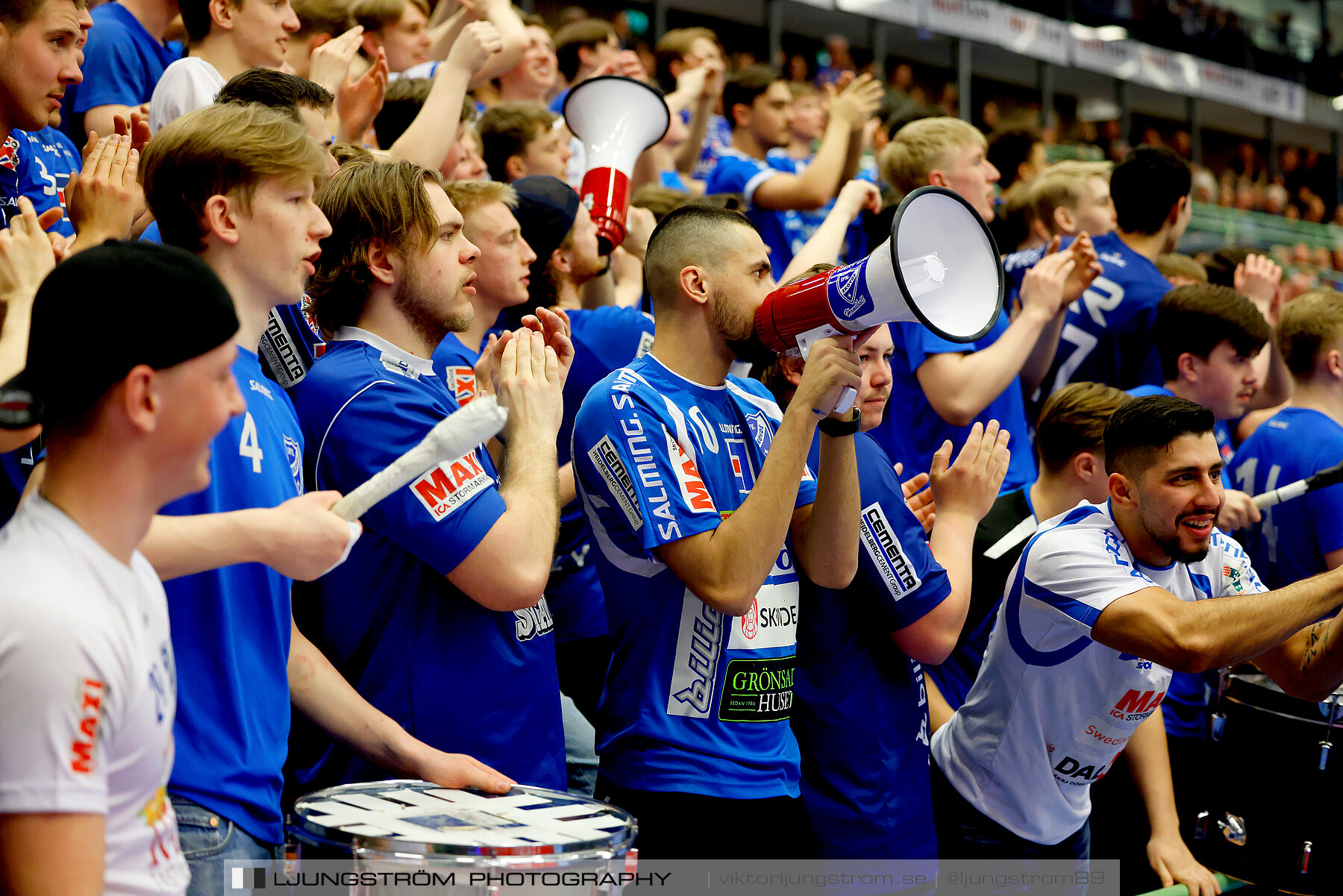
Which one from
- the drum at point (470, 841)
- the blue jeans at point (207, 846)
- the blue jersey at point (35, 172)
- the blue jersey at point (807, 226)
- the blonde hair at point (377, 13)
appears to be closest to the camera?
the drum at point (470, 841)

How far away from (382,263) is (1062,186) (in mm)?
4082

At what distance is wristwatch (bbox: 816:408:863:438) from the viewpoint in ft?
8.46

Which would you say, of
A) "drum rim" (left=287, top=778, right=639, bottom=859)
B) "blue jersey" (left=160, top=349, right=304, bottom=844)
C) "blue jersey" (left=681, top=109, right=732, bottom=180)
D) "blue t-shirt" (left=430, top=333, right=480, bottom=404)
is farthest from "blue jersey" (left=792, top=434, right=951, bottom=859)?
"blue jersey" (left=681, top=109, right=732, bottom=180)

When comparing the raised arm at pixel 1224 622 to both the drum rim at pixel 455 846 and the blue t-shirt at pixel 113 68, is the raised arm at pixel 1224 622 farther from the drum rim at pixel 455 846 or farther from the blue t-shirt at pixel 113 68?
the blue t-shirt at pixel 113 68

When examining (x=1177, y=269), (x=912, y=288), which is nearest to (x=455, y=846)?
(x=912, y=288)

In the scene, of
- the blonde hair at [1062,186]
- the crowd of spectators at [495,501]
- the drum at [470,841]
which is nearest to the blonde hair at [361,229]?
the crowd of spectators at [495,501]

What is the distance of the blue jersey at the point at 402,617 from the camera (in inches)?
87.7

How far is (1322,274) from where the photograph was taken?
14094mm

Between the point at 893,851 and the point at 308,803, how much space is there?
1558mm

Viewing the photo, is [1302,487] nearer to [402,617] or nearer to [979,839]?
[979,839]

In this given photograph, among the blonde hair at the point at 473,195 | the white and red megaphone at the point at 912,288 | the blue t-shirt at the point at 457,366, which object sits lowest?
the blue t-shirt at the point at 457,366

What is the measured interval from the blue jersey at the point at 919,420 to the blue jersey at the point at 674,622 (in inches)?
59.7

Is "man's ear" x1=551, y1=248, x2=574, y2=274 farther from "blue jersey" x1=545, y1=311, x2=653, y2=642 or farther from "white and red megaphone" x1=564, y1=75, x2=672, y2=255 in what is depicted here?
"white and red megaphone" x1=564, y1=75, x2=672, y2=255

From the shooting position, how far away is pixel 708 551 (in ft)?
8.00
